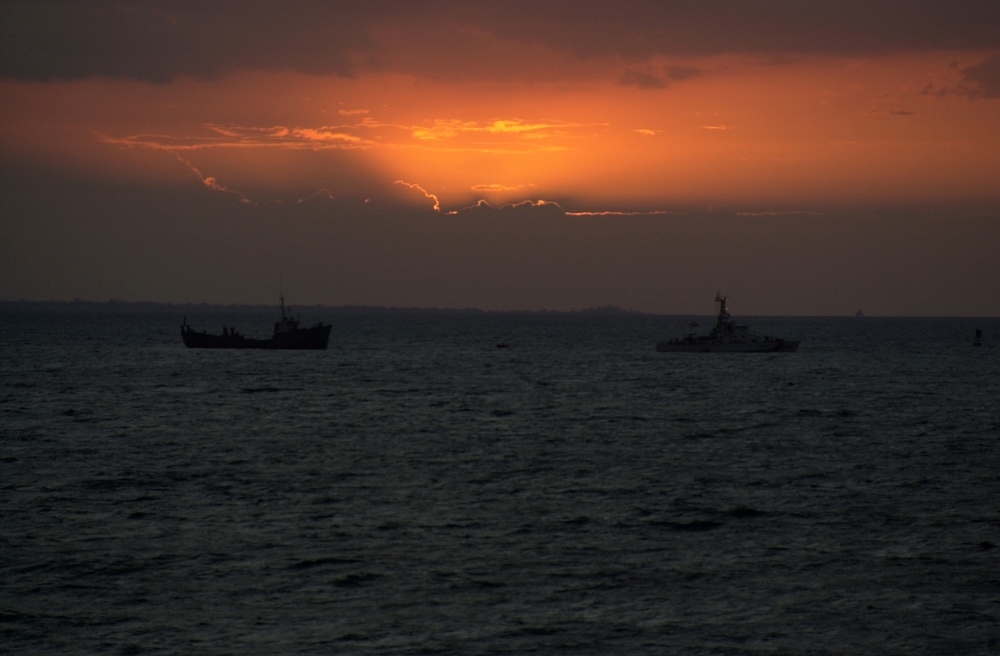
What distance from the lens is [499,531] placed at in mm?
33594

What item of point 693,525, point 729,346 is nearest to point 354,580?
point 693,525

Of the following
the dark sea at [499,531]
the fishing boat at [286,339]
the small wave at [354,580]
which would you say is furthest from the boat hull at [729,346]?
the small wave at [354,580]

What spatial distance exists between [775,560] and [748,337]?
130342 mm

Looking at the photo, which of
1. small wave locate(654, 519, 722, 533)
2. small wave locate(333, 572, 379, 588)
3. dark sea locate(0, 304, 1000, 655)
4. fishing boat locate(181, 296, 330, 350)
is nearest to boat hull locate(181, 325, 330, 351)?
fishing boat locate(181, 296, 330, 350)

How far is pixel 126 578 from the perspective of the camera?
27.7 metres

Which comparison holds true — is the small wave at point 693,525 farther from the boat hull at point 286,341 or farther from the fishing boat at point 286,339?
the boat hull at point 286,341

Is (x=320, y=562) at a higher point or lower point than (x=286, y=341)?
higher

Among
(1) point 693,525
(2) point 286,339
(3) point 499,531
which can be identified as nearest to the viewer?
(3) point 499,531

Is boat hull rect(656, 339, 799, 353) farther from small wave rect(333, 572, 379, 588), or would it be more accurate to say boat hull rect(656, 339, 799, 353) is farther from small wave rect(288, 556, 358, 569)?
small wave rect(333, 572, 379, 588)

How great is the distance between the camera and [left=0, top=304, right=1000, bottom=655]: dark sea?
933 inches

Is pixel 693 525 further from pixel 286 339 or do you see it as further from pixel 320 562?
pixel 286 339

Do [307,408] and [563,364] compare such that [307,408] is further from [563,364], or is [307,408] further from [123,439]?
[563,364]

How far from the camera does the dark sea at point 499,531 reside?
23703 mm

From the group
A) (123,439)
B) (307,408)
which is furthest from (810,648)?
(307,408)
